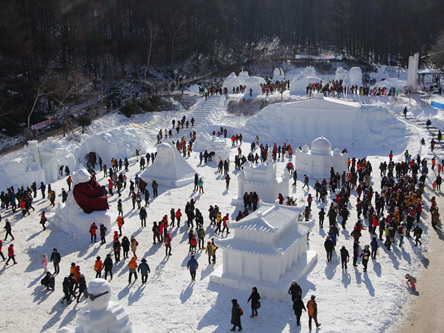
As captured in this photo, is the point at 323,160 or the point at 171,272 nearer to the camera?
the point at 171,272

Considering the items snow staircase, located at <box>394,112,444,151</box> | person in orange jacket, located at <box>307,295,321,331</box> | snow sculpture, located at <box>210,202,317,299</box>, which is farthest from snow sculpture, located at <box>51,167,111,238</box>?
snow staircase, located at <box>394,112,444,151</box>

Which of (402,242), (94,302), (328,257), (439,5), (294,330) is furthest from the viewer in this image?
(439,5)

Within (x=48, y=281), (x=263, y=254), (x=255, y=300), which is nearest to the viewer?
(x=255, y=300)

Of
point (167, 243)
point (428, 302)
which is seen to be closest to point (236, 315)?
point (167, 243)

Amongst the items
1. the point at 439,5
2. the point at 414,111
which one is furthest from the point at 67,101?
the point at 439,5

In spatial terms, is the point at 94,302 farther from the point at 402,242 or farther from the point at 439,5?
the point at 439,5

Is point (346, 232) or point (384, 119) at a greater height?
point (384, 119)

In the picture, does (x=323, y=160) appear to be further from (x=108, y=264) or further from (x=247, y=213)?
(x=108, y=264)

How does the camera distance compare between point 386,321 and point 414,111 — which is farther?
point 414,111
